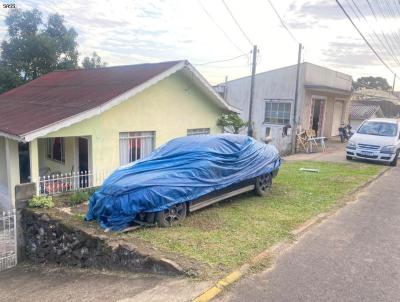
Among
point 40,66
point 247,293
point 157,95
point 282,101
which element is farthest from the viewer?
point 40,66

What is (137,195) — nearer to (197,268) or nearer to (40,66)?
(197,268)

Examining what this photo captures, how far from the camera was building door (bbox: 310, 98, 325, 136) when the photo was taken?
75.3 ft

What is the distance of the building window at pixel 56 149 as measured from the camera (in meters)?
12.9

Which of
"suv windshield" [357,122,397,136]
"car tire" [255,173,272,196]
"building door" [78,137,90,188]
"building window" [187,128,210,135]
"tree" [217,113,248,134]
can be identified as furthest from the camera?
"suv windshield" [357,122,397,136]

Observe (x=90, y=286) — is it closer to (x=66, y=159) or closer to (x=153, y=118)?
(x=153, y=118)

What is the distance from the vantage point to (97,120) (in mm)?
10547

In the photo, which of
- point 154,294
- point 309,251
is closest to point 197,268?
point 154,294

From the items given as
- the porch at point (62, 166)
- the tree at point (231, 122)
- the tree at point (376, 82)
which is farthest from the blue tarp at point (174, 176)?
the tree at point (376, 82)

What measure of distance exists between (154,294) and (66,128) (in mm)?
6632

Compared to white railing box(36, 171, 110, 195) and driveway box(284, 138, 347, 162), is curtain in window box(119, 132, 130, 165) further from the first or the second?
driveway box(284, 138, 347, 162)

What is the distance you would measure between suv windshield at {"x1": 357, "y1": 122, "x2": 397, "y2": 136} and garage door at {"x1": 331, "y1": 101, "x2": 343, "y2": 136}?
9.93 m

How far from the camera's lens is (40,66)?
77.7ft

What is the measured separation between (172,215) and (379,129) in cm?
1161

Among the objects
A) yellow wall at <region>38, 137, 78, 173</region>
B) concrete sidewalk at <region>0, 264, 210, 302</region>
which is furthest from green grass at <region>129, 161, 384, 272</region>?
yellow wall at <region>38, 137, 78, 173</region>
